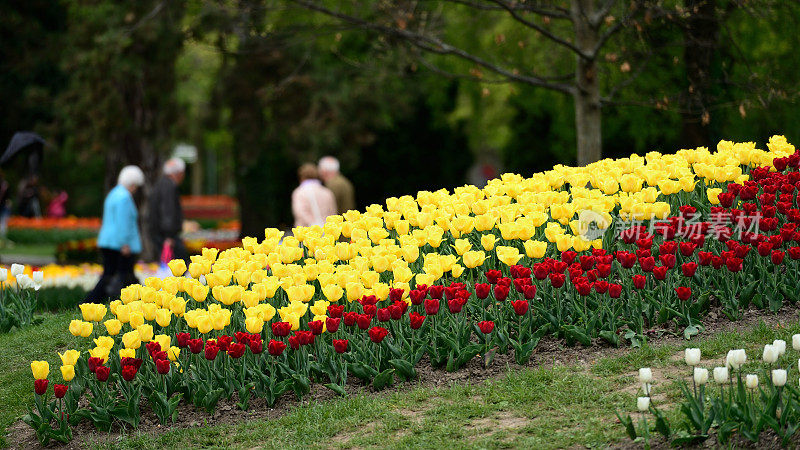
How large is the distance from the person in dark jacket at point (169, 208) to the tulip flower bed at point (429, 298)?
396cm

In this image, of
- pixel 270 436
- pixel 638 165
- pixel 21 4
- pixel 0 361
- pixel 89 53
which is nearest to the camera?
pixel 270 436

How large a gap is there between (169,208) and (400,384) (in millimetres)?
6203

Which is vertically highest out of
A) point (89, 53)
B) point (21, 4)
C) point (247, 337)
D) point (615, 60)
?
point (21, 4)

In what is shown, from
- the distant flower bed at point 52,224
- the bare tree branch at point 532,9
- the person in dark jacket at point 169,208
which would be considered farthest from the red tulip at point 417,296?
the distant flower bed at point 52,224

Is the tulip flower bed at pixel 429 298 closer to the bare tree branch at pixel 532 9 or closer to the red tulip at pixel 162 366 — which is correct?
the red tulip at pixel 162 366

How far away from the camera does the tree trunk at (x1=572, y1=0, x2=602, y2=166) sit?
10.2 metres

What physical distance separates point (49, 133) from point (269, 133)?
4526mm

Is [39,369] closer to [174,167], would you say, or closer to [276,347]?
[276,347]

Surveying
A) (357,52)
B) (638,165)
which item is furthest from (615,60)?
(357,52)

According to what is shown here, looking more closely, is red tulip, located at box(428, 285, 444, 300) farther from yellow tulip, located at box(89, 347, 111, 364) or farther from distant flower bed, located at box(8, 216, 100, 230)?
distant flower bed, located at box(8, 216, 100, 230)

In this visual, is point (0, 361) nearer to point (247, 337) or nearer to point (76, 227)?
point (247, 337)

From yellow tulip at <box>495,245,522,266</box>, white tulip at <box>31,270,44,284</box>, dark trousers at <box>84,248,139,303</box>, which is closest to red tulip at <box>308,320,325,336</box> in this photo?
yellow tulip at <box>495,245,522,266</box>

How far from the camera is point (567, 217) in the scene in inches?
289

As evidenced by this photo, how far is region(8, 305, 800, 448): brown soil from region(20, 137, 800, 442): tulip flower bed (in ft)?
0.21
